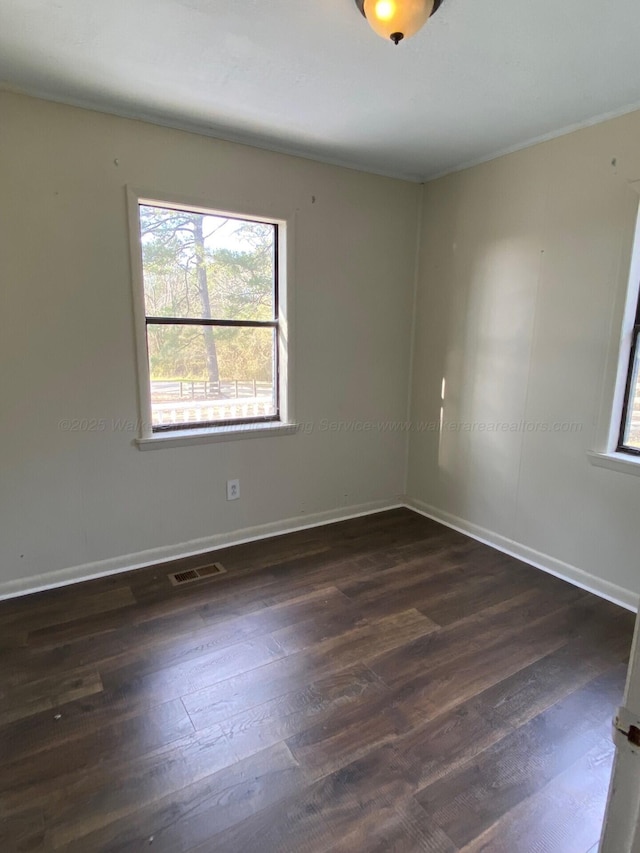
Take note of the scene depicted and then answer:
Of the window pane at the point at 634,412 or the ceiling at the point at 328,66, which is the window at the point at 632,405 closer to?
the window pane at the point at 634,412

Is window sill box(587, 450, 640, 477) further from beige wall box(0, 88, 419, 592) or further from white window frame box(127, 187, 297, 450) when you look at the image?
white window frame box(127, 187, 297, 450)

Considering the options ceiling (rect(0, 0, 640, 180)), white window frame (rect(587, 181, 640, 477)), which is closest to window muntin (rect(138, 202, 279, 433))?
ceiling (rect(0, 0, 640, 180))

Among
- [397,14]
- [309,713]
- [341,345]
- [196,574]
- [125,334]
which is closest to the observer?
[397,14]

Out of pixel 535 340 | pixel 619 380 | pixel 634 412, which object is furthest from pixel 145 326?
pixel 634 412

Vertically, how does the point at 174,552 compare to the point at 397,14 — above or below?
below

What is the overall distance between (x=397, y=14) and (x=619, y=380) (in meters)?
1.94

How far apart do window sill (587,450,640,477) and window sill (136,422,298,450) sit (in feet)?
5.93

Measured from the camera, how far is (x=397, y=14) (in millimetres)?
1522

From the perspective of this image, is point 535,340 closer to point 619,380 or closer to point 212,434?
point 619,380

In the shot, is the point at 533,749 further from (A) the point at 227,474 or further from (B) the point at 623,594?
(A) the point at 227,474

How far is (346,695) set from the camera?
1814 mm

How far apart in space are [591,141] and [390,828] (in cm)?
309

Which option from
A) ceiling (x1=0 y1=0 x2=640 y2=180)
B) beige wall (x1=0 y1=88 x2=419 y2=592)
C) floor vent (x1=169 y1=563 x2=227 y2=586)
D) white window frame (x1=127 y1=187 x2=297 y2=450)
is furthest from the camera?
floor vent (x1=169 y1=563 x2=227 y2=586)

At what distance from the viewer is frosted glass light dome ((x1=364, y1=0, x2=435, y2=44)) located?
1.50 m
